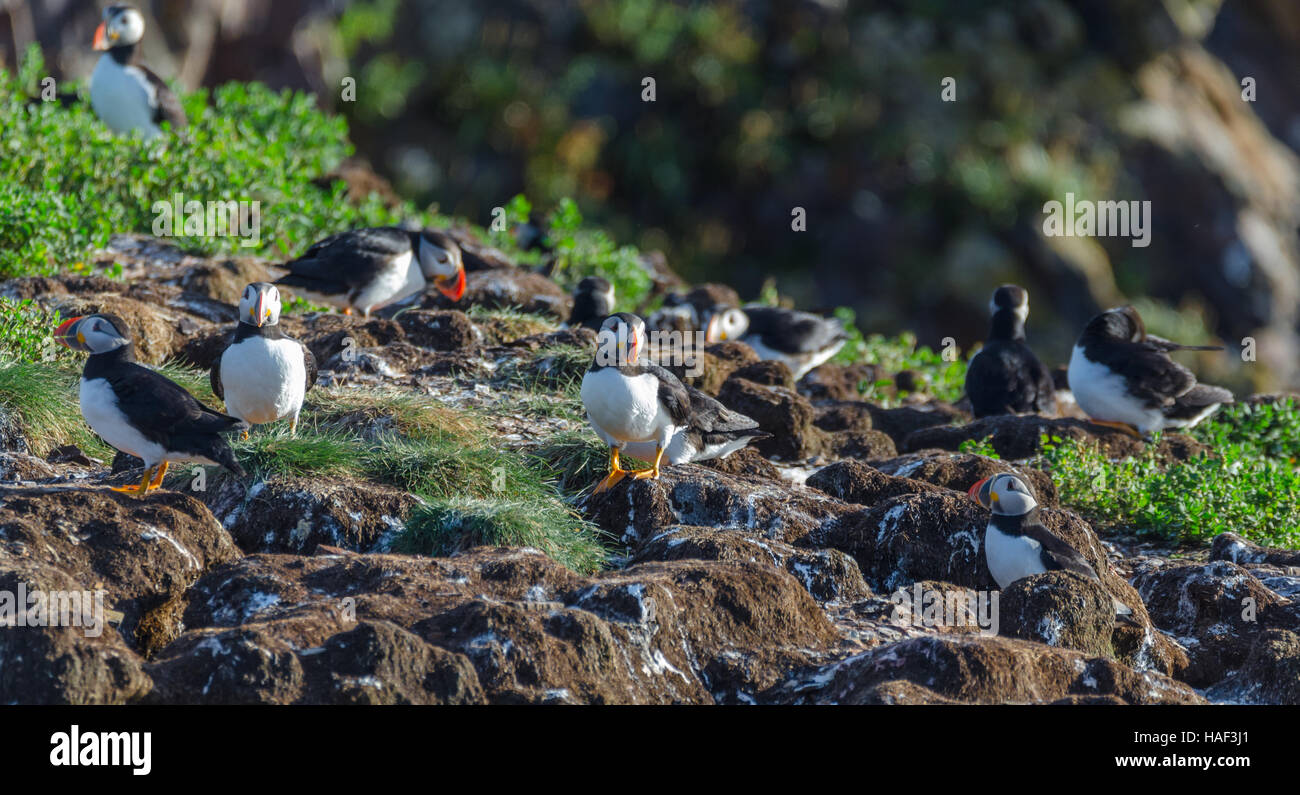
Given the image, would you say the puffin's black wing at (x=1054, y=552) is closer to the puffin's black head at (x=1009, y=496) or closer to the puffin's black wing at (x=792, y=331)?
the puffin's black head at (x=1009, y=496)

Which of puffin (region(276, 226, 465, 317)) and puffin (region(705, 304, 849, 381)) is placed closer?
puffin (region(276, 226, 465, 317))

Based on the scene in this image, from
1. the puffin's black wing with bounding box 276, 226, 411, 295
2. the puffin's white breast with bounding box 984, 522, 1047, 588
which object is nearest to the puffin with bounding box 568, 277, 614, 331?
the puffin's black wing with bounding box 276, 226, 411, 295

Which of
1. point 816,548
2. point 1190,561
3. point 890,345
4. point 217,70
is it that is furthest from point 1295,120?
point 816,548

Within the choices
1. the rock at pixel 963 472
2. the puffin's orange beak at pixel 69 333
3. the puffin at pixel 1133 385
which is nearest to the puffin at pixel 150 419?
the puffin's orange beak at pixel 69 333

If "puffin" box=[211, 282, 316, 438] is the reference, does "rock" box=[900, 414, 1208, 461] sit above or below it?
Result: below

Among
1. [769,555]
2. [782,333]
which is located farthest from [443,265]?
[769,555]

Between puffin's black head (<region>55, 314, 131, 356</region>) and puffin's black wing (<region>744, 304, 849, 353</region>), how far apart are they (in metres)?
6.54

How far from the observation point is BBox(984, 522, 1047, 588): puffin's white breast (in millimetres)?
6738

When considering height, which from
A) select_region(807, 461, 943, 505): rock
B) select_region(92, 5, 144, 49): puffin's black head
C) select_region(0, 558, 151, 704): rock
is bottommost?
select_region(0, 558, 151, 704): rock

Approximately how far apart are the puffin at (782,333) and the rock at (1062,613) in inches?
237

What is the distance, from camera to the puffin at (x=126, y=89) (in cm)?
Answer: 1304

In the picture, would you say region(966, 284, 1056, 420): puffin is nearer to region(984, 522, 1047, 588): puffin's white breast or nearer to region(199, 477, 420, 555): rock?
region(984, 522, 1047, 588): puffin's white breast

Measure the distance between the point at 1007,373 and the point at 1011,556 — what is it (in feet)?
13.6

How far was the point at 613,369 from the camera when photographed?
23.2 ft
